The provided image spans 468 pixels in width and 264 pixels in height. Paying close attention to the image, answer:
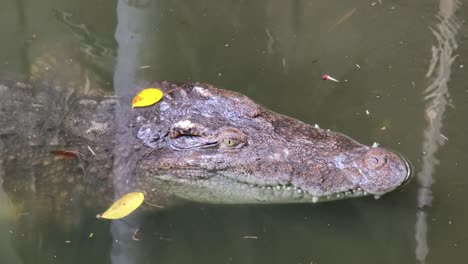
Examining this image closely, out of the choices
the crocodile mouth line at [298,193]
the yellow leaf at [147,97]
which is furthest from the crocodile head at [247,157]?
the yellow leaf at [147,97]

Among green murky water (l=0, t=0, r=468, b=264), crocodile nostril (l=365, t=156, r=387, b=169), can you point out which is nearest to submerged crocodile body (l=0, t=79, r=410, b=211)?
crocodile nostril (l=365, t=156, r=387, b=169)

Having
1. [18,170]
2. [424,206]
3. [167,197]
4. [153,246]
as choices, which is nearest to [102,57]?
[18,170]

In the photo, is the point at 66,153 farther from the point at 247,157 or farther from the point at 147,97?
the point at 247,157

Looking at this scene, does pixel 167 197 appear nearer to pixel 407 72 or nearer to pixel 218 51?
pixel 218 51

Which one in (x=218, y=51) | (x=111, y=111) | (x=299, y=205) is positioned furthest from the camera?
(x=218, y=51)

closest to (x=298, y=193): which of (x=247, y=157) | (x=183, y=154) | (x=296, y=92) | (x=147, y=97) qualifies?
(x=247, y=157)

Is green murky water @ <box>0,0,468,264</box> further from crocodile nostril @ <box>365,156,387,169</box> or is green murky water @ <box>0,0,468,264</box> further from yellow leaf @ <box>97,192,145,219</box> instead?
crocodile nostril @ <box>365,156,387,169</box>

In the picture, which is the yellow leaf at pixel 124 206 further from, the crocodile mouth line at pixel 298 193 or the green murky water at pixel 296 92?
the crocodile mouth line at pixel 298 193
